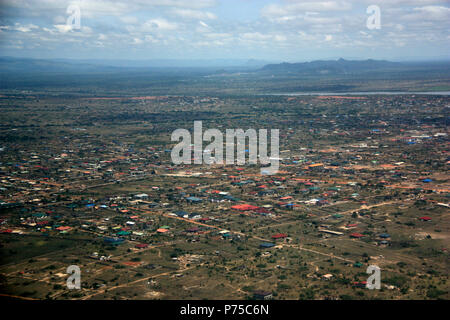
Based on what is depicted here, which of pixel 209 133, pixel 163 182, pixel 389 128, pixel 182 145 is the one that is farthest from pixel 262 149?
pixel 389 128

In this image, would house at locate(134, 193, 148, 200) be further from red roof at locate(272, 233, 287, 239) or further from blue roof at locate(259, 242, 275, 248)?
blue roof at locate(259, 242, 275, 248)

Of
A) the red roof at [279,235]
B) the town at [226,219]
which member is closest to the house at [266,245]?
the town at [226,219]

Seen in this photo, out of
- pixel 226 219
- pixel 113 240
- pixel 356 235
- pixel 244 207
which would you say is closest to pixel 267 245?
pixel 226 219

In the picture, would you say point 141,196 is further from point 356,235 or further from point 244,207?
point 356,235

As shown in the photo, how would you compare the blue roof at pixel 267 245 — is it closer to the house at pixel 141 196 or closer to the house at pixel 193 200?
the house at pixel 193 200

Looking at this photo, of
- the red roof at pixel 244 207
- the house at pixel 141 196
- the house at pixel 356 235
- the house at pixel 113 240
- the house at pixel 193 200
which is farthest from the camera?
the house at pixel 141 196

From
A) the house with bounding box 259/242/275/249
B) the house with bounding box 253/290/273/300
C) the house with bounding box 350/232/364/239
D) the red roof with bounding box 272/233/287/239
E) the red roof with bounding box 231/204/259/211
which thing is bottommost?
the house with bounding box 253/290/273/300

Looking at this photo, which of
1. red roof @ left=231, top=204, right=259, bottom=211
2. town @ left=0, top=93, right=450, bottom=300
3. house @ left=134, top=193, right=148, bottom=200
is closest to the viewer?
town @ left=0, top=93, right=450, bottom=300

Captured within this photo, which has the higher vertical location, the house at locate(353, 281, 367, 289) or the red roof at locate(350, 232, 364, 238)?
the red roof at locate(350, 232, 364, 238)

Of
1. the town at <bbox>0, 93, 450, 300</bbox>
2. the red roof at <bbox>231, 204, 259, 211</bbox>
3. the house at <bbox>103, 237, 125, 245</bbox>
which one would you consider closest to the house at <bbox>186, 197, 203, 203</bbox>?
the town at <bbox>0, 93, 450, 300</bbox>

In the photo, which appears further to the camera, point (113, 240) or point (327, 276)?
point (113, 240)

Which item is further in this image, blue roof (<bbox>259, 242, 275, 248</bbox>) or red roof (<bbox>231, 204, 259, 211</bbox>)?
red roof (<bbox>231, 204, 259, 211</bbox>)
